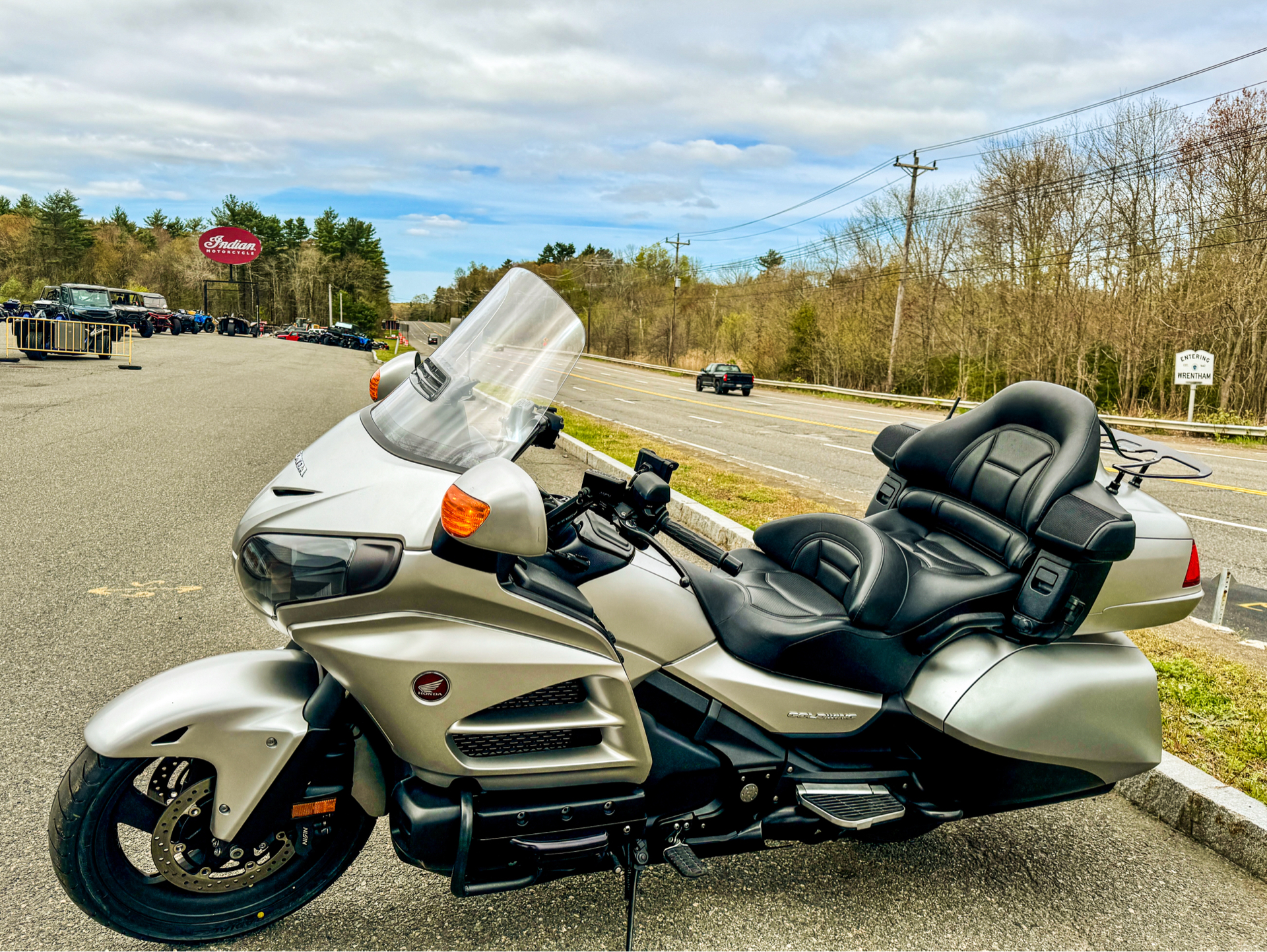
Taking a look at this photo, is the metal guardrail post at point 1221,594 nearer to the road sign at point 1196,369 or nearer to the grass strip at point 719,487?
the grass strip at point 719,487

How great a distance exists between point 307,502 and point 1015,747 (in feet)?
7.18

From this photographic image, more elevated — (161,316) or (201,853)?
(161,316)

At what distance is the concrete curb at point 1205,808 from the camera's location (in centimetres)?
291

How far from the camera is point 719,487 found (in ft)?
30.5

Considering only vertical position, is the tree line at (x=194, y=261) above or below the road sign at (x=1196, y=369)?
above

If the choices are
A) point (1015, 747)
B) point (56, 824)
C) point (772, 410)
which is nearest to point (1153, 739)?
point (1015, 747)

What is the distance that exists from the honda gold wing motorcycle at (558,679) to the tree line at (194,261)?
312ft

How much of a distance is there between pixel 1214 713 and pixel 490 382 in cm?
369

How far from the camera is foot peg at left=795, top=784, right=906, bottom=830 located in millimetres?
2457

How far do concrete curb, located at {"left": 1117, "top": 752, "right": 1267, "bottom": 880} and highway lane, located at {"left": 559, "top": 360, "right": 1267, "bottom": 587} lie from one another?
2759mm

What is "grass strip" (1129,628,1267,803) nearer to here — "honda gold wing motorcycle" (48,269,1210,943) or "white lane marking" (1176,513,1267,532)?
"honda gold wing motorcycle" (48,269,1210,943)

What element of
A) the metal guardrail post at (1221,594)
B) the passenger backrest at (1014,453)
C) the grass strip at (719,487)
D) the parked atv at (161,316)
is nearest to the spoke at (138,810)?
the passenger backrest at (1014,453)

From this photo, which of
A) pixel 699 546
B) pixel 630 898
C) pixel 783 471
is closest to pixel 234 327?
pixel 783 471

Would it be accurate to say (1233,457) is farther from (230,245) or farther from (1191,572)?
(230,245)
